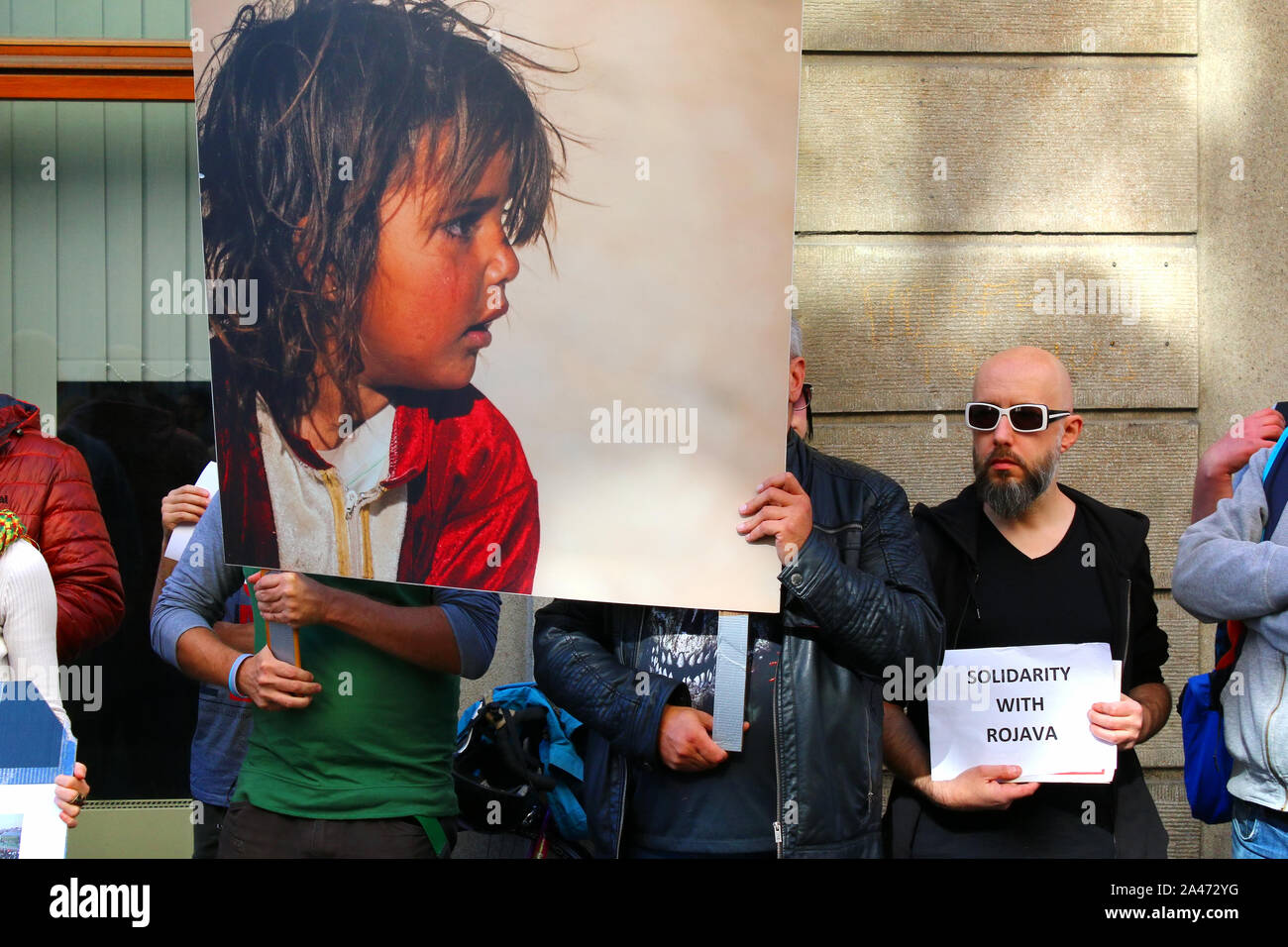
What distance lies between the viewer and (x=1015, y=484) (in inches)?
130

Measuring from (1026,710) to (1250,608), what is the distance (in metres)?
0.60

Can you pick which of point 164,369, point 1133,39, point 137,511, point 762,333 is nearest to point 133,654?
point 137,511

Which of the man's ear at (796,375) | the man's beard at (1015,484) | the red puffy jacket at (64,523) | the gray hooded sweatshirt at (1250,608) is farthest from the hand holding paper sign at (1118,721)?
the red puffy jacket at (64,523)

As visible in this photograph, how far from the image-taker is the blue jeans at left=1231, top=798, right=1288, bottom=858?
3057 mm

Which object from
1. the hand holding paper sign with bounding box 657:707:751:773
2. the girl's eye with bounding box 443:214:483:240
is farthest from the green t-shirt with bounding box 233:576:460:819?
the girl's eye with bounding box 443:214:483:240

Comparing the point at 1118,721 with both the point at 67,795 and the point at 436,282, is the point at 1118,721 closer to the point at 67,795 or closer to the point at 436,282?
the point at 436,282

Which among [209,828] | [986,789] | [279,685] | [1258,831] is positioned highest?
[279,685]

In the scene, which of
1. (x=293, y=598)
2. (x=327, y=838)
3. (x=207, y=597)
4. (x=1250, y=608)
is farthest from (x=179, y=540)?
(x=1250, y=608)

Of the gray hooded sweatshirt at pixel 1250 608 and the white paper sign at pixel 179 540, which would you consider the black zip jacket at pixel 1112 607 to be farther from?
the white paper sign at pixel 179 540

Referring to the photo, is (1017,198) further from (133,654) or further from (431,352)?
(133,654)

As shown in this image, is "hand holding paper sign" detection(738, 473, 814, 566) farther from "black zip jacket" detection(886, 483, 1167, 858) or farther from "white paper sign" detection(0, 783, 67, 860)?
"white paper sign" detection(0, 783, 67, 860)

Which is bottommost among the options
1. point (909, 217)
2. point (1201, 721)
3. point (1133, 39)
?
point (1201, 721)

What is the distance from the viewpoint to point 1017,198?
4.85 meters
